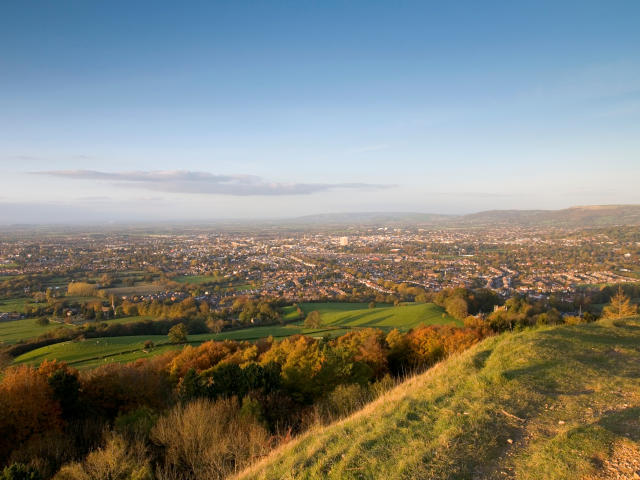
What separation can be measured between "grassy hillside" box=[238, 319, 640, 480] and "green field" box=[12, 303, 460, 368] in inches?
1051

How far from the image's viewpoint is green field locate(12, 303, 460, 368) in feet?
101

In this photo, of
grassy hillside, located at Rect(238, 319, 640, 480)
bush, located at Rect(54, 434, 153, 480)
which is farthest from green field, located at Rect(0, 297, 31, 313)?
grassy hillside, located at Rect(238, 319, 640, 480)

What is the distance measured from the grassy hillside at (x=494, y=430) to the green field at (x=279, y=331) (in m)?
26.7

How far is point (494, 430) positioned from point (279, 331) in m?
34.9

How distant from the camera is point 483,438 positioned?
5.90m

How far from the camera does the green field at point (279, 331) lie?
101 feet

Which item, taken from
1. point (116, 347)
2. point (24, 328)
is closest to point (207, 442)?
point (116, 347)

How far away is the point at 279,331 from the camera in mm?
39375

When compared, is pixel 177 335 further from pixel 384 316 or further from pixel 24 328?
pixel 384 316

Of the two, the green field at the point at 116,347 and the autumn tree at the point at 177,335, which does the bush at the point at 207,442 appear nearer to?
the green field at the point at 116,347

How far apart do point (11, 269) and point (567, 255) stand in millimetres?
128032

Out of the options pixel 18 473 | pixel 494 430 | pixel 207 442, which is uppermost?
pixel 494 430

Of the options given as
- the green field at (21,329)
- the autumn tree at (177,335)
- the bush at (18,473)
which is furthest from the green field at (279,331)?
the bush at (18,473)

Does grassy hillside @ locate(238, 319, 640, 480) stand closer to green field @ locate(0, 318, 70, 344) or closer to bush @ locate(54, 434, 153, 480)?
bush @ locate(54, 434, 153, 480)
